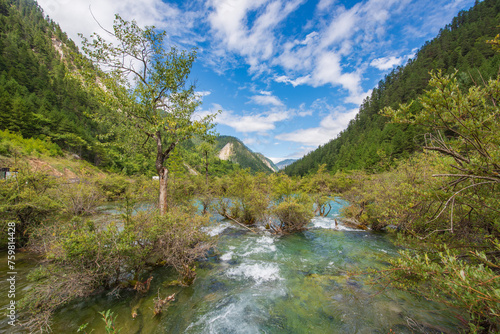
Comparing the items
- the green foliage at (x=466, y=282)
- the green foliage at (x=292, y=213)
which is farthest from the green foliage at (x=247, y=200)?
the green foliage at (x=466, y=282)

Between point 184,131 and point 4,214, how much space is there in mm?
9890

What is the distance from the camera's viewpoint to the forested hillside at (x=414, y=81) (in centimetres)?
5262

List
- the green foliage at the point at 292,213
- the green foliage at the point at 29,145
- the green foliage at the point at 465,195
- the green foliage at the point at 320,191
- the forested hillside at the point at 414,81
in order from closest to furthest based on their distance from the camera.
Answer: the green foliage at the point at 465,195 → the green foliage at the point at 292,213 → the green foliage at the point at 320,191 → the green foliage at the point at 29,145 → the forested hillside at the point at 414,81

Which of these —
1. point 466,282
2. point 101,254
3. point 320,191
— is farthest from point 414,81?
point 101,254

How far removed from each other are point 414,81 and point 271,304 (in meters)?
107

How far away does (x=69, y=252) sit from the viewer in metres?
5.70

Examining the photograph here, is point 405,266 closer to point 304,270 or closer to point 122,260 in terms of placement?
point 304,270

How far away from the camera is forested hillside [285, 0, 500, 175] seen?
52616 millimetres

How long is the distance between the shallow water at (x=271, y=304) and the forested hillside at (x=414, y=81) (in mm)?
41853

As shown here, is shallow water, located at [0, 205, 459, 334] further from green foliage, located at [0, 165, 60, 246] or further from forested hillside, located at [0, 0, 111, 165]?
forested hillside, located at [0, 0, 111, 165]

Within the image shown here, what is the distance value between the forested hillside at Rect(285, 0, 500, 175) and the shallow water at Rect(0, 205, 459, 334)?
41.9 m

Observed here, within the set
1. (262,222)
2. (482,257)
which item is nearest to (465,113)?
(482,257)

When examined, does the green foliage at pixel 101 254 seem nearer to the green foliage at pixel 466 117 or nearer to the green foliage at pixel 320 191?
the green foliage at pixel 466 117

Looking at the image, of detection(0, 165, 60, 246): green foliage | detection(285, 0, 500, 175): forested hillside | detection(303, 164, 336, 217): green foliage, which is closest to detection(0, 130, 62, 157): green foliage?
detection(0, 165, 60, 246): green foliage
